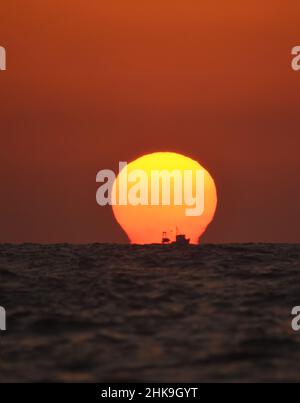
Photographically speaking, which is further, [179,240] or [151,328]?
[179,240]

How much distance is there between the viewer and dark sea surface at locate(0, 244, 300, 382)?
15.9 metres

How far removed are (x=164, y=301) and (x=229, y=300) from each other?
1.86m

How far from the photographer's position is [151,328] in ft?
64.4

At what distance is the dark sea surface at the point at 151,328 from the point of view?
15867mm
